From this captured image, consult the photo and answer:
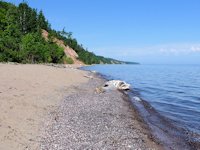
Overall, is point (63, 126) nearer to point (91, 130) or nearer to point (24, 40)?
point (91, 130)

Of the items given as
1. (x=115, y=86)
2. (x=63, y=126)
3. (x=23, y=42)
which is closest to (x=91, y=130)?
(x=63, y=126)

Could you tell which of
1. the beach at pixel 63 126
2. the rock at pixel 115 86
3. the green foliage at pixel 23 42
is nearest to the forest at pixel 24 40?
the green foliage at pixel 23 42

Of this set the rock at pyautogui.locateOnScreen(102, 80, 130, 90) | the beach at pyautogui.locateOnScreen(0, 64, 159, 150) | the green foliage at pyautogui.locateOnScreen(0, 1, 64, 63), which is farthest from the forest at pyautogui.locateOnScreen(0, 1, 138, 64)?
the beach at pyautogui.locateOnScreen(0, 64, 159, 150)

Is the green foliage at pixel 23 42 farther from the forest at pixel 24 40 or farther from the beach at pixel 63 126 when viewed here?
the beach at pixel 63 126

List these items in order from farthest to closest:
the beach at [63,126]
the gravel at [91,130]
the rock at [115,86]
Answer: the rock at [115,86] → the gravel at [91,130] → the beach at [63,126]

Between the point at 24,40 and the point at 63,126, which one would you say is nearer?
the point at 63,126

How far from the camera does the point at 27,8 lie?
5315 inches

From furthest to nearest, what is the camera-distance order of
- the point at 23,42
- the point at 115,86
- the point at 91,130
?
the point at 23,42 → the point at 115,86 → the point at 91,130

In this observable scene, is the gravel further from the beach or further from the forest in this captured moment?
the forest

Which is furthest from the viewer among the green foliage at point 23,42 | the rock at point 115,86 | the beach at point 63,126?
the green foliage at point 23,42

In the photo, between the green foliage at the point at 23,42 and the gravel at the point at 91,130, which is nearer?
the gravel at the point at 91,130

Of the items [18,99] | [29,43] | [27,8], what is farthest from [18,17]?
[18,99]

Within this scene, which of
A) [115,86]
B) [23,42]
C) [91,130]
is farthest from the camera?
[23,42]

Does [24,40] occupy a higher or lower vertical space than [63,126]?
higher
